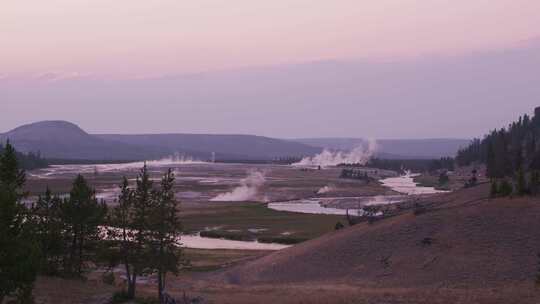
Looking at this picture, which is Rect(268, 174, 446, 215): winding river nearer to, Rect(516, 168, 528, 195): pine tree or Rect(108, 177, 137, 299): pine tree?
Rect(516, 168, 528, 195): pine tree

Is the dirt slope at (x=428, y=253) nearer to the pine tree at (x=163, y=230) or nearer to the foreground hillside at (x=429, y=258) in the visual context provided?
the foreground hillside at (x=429, y=258)

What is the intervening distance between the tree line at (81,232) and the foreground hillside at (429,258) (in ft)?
45.0

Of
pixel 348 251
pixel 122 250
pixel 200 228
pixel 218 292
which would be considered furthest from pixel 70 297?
pixel 200 228

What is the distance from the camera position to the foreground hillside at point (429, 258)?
50.0m

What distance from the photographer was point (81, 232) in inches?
2279

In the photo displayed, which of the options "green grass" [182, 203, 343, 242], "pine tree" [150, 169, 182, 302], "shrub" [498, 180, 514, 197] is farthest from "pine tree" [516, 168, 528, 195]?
"green grass" [182, 203, 343, 242]

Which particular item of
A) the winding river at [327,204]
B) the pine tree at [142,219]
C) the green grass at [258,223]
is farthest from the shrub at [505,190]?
the winding river at [327,204]

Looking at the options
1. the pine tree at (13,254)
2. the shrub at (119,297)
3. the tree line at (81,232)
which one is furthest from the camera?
the shrub at (119,297)

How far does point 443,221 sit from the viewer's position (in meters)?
61.8

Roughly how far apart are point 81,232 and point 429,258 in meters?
29.8

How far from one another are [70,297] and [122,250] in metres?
5.13

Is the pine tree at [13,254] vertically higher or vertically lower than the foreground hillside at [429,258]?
higher

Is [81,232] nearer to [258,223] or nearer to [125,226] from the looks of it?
[125,226]

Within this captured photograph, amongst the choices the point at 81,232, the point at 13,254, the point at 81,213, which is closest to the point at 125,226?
the point at 81,213
